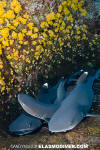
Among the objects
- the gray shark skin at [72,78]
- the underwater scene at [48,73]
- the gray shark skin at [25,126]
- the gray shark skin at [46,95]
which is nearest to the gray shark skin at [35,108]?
the underwater scene at [48,73]

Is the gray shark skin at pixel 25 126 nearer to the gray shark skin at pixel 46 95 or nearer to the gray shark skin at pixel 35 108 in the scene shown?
the gray shark skin at pixel 35 108

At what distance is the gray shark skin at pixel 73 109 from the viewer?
234cm

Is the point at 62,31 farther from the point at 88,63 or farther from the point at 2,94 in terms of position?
the point at 2,94

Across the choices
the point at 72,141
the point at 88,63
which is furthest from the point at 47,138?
the point at 88,63

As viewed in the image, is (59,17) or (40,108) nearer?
(40,108)

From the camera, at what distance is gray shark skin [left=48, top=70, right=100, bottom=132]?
234cm

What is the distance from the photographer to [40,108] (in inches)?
113

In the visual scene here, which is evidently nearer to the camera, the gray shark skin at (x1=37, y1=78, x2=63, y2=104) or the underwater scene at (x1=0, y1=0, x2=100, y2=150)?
the underwater scene at (x1=0, y1=0, x2=100, y2=150)

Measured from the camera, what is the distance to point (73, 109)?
2.65 meters

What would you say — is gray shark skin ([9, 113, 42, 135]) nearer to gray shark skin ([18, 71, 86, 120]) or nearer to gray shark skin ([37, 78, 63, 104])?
gray shark skin ([18, 71, 86, 120])

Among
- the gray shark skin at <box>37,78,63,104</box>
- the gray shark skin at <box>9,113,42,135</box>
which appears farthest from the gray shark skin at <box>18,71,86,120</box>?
the gray shark skin at <box>37,78,63,104</box>

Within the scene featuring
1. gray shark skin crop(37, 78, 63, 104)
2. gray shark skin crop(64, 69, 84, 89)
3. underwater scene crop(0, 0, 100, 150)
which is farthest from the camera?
gray shark skin crop(64, 69, 84, 89)

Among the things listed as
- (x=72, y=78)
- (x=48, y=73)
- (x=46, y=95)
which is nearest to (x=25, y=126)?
(x=46, y=95)

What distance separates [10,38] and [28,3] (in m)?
0.76
